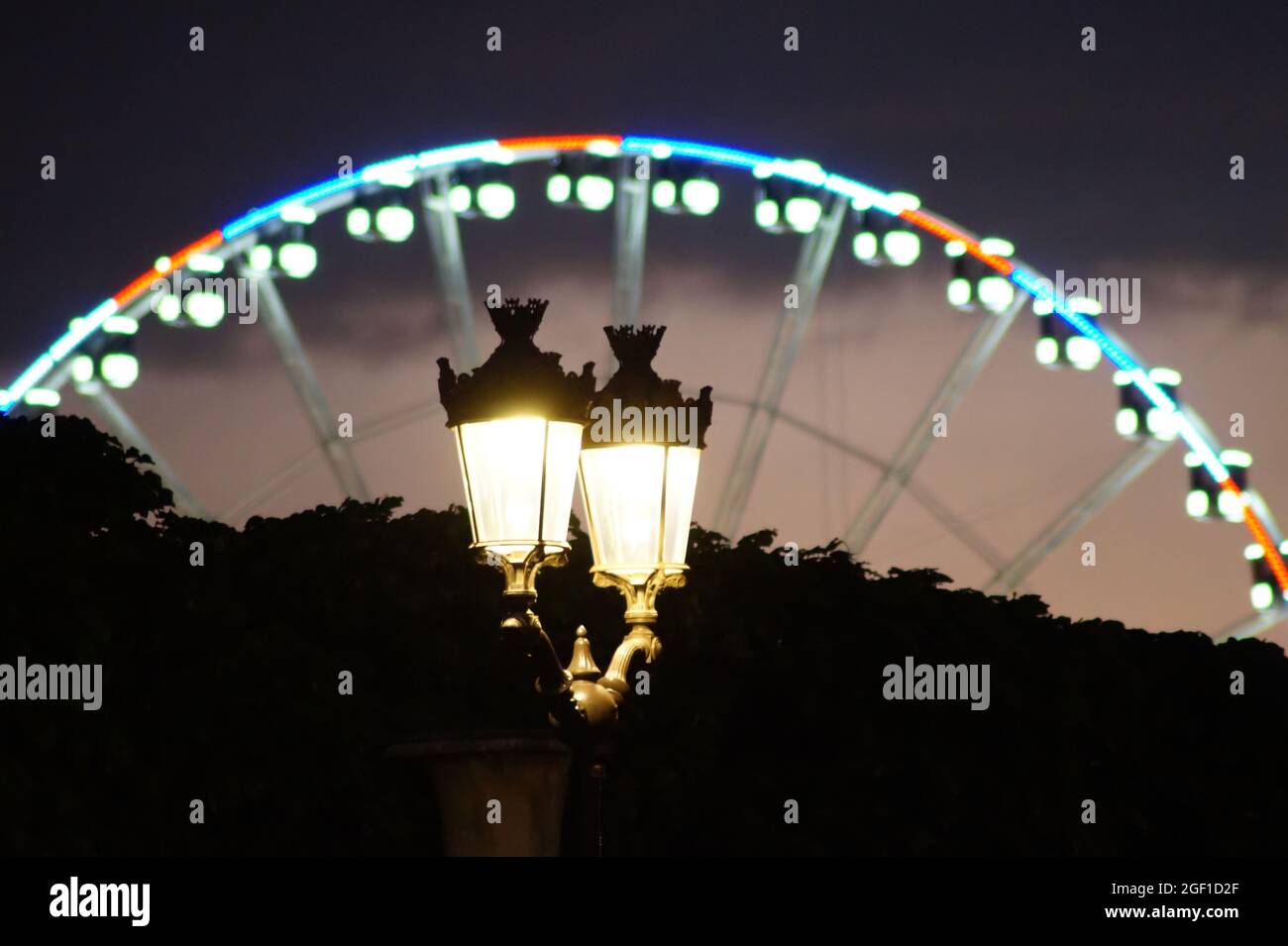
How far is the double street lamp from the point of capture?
36.0 ft

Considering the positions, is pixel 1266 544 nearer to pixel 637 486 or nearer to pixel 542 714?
pixel 542 714

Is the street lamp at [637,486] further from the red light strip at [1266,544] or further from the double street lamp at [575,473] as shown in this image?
the red light strip at [1266,544]

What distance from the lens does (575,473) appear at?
1124 cm

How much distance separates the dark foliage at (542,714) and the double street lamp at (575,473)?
27.1 ft

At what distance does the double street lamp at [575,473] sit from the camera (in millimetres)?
10984

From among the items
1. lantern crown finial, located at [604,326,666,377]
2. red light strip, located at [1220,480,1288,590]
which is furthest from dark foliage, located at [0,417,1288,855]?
lantern crown finial, located at [604,326,666,377]

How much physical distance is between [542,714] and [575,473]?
1629 cm

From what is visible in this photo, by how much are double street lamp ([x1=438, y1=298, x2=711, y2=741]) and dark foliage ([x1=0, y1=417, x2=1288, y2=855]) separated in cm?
825

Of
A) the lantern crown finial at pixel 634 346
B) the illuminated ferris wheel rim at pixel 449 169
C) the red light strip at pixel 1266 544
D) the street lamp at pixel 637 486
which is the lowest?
the street lamp at pixel 637 486

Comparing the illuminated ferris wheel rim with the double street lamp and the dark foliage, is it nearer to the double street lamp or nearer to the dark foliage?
the dark foliage

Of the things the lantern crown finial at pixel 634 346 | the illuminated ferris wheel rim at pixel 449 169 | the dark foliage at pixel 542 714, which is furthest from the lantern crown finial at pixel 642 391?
the illuminated ferris wheel rim at pixel 449 169

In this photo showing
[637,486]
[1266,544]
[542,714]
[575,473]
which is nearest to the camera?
[575,473]

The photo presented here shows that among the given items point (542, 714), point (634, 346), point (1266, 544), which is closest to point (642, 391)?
point (634, 346)
